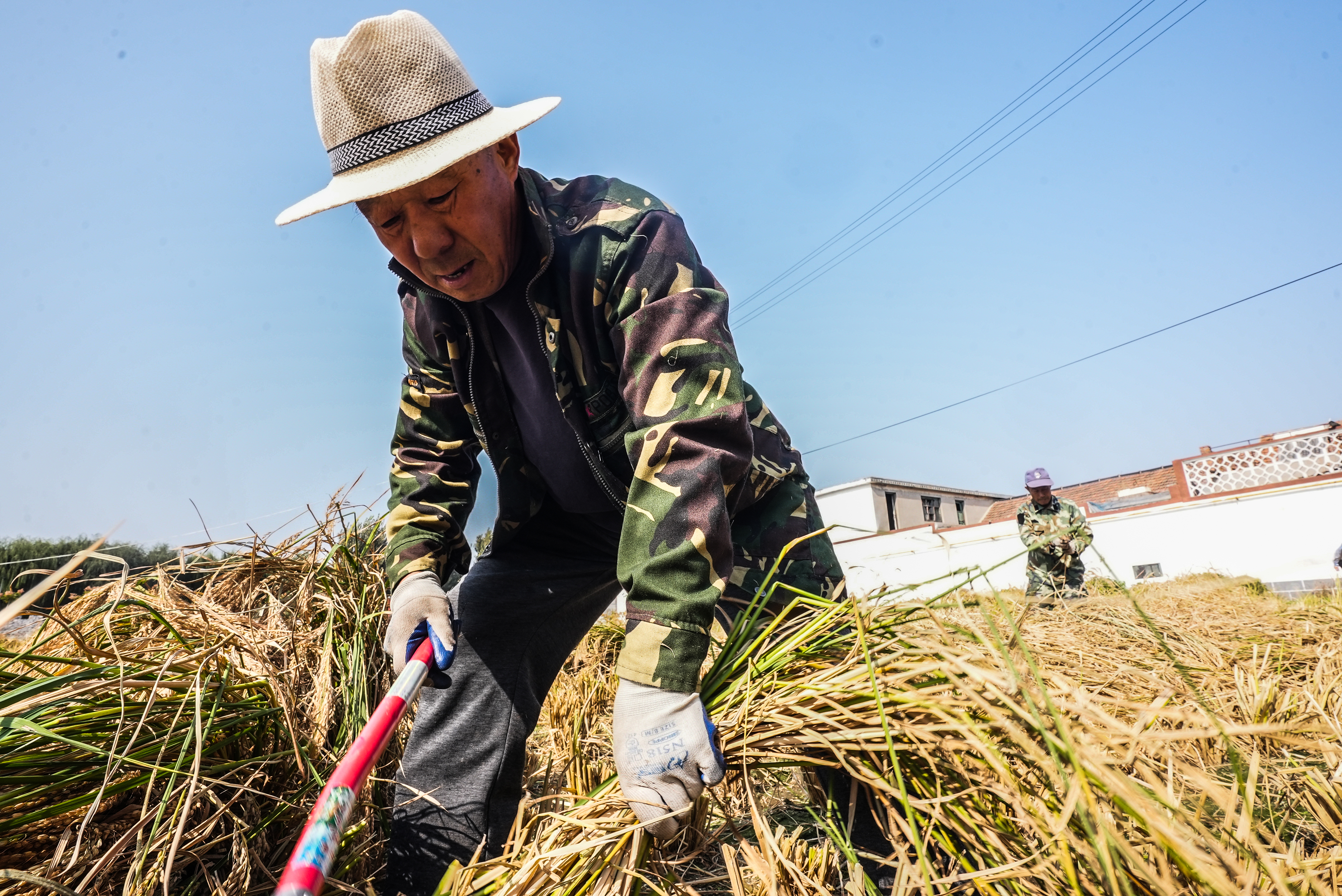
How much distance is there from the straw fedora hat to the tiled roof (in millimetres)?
22999

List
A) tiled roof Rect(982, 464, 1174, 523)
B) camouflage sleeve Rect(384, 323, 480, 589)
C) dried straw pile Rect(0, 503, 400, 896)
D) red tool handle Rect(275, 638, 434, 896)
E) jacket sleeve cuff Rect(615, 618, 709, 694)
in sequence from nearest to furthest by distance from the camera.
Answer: red tool handle Rect(275, 638, 434, 896) < dried straw pile Rect(0, 503, 400, 896) < jacket sleeve cuff Rect(615, 618, 709, 694) < camouflage sleeve Rect(384, 323, 480, 589) < tiled roof Rect(982, 464, 1174, 523)

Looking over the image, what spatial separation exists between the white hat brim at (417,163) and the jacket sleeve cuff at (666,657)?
0.96m

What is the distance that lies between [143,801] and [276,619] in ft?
2.50

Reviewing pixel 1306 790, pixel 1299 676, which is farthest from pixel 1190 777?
pixel 1299 676

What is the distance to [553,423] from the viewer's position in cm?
195

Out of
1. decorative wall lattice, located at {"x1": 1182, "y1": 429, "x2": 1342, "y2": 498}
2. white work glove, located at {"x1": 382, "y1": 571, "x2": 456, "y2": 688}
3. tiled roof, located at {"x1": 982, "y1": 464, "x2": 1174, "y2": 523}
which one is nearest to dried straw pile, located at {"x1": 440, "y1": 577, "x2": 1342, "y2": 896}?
white work glove, located at {"x1": 382, "y1": 571, "x2": 456, "y2": 688}

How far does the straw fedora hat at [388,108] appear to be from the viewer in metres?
1.55

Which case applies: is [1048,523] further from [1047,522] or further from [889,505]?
[889,505]

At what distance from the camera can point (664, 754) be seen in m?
1.24

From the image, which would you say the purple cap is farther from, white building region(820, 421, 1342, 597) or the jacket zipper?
the jacket zipper

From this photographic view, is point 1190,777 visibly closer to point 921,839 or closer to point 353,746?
point 921,839

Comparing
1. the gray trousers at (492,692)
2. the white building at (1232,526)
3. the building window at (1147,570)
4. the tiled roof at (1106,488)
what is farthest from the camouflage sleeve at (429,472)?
the tiled roof at (1106,488)

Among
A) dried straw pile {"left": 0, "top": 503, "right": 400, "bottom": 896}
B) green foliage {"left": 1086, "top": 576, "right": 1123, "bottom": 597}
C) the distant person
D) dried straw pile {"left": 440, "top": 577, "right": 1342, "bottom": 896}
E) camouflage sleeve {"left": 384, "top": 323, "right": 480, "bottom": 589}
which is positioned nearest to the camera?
dried straw pile {"left": 440, "top": 577, "right": 1342, "bottom": 896}

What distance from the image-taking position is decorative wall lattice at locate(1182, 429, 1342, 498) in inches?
593
